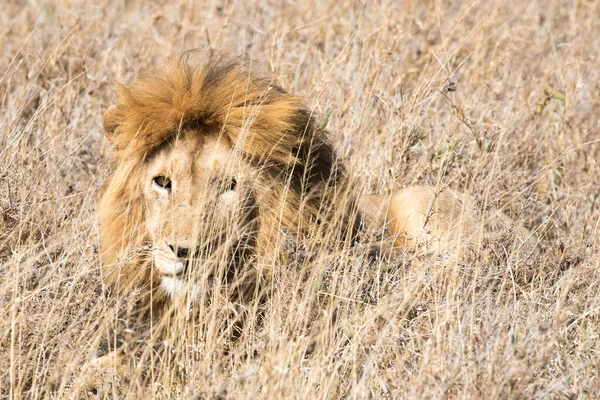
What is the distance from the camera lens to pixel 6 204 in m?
4.41

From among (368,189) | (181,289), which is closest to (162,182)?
(181,289)

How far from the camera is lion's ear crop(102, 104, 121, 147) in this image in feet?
13.9

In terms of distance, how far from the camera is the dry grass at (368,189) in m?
3.39

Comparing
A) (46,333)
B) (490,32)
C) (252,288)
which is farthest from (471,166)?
(46,333)

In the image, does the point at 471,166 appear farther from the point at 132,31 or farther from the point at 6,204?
the point at 132,31

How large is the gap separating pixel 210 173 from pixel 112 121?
581 millimetres

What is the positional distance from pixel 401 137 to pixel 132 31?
115 inches

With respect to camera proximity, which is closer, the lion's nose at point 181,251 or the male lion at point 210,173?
the lion's nose at point 181,251

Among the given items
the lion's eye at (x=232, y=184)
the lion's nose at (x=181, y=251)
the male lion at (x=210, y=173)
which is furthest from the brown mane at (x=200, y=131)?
the lion's nose at (x=181, y=251)

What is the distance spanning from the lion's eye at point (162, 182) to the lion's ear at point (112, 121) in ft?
0.95

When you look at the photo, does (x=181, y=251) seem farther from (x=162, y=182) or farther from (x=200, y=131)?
(x=200, y=131)

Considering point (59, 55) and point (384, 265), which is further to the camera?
point (59, 55)

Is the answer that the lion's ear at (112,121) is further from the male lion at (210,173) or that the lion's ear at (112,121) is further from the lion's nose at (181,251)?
the lion's nose at (181,251)

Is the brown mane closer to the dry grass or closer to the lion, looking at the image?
the lion
